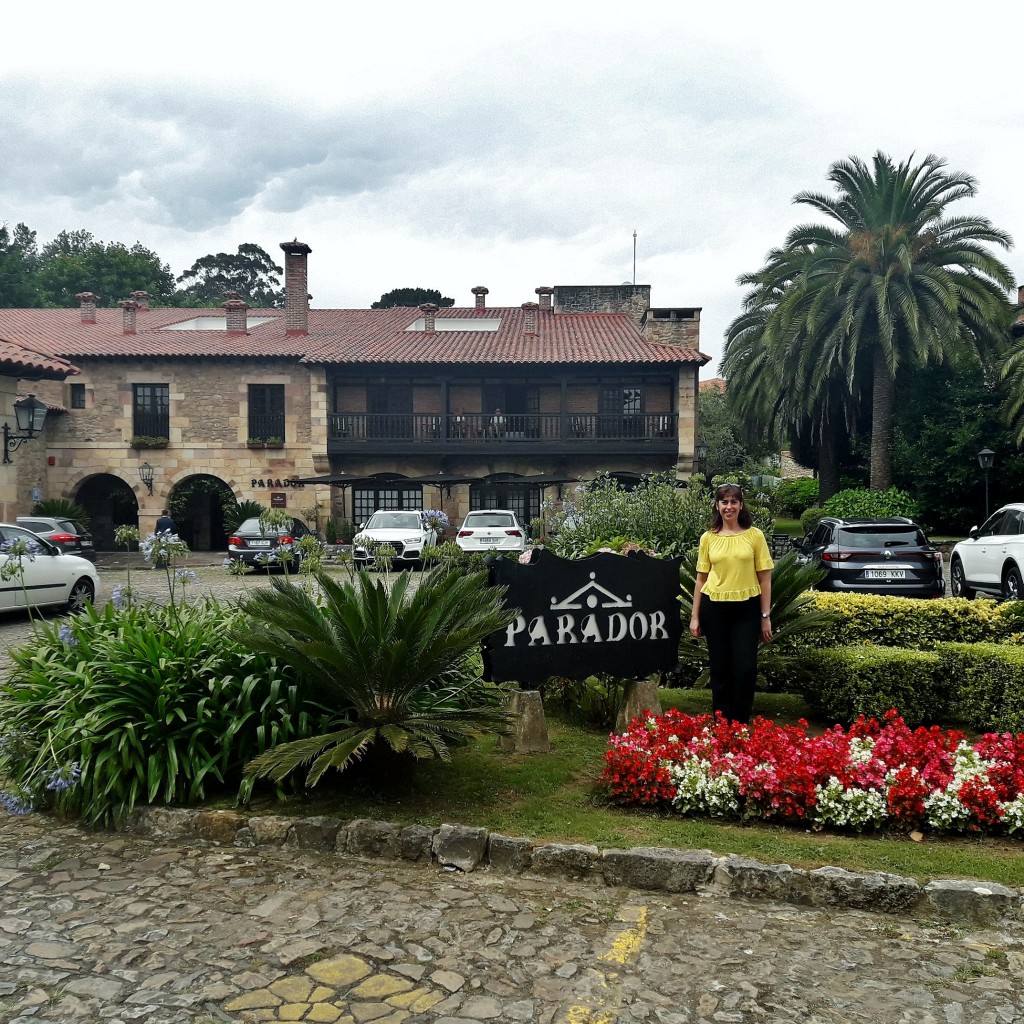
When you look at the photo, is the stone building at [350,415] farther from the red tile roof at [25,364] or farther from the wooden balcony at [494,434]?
the red tile roof at [25,364]

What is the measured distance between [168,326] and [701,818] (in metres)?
32.3

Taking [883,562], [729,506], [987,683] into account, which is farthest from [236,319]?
[987,683]

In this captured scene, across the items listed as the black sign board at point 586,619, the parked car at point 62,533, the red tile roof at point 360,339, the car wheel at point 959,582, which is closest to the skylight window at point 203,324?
the red tile roof at point 360,339

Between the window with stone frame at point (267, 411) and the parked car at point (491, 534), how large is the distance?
34.1ft

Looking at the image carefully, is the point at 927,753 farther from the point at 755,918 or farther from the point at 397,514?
the point at 397,514

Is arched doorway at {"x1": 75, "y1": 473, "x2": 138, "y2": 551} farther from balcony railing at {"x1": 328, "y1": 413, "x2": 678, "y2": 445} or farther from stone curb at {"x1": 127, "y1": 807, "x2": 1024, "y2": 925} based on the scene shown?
stone curb at {"x1": 127, "y1": 807, "x2": 1024, "y2": 925}

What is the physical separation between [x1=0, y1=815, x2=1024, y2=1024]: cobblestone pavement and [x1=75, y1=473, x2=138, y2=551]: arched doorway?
3015 cm

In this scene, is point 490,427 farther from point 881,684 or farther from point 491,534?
point 881,684

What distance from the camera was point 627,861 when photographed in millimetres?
4137

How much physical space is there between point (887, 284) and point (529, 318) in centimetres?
1542

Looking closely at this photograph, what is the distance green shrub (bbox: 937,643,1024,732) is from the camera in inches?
233

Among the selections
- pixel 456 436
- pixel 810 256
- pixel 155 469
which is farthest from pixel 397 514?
pixel 810 256

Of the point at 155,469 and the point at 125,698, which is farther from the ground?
the point at 155,469

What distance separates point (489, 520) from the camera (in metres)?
23.7
